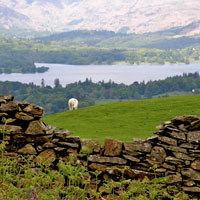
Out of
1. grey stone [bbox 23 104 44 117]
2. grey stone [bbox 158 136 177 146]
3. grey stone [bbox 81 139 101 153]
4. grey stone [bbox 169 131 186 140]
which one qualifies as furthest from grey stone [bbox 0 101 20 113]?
grey stone [bbox 169 131 186 140]

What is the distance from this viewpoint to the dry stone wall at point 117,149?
13.4 m

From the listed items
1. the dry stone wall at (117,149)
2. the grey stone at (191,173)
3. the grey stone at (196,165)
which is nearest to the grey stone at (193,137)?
the dry stone wall at (117,149)

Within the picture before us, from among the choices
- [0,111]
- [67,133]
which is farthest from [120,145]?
[0,111]

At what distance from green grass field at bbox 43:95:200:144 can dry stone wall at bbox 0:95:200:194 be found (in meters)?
6.02

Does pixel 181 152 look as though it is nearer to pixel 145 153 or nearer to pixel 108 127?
pixel 145 153

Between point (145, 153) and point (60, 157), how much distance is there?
10.7 ft

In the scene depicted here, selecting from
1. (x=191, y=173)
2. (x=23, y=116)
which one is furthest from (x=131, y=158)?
(x=23, y=116)

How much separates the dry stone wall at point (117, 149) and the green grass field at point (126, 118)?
19.8 ft

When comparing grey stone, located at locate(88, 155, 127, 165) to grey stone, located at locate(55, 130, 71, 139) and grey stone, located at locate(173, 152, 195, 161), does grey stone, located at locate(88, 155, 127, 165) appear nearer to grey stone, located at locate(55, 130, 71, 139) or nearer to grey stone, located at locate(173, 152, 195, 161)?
grey stone, located at locate(55, 130, 71, 139)

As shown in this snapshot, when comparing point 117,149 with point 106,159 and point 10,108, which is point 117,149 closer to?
point 106,159

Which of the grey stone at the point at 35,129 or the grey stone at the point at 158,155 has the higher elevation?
the grey stone at the point at 35,129

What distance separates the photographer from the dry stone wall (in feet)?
43.8

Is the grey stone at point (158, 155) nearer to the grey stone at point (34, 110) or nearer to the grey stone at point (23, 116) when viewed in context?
the grey stone at point (34, 110)

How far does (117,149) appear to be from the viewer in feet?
45.6
